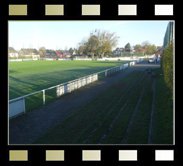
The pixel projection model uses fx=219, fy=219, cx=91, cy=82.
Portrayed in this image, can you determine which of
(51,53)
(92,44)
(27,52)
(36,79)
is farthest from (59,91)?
(51,53)

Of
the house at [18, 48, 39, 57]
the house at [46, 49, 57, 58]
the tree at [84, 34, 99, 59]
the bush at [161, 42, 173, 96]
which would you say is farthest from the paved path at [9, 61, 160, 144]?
the house at [46, 49, 57, 58]

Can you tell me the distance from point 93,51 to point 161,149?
1129 centimetres

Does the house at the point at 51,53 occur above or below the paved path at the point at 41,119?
above

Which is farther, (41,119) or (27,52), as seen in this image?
(27,52)

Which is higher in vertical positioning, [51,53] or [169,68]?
[51,53]

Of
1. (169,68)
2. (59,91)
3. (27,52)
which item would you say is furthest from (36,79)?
(27,52)

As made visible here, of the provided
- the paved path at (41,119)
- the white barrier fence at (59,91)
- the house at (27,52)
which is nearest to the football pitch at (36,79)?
the white barrier fence at (59,91)

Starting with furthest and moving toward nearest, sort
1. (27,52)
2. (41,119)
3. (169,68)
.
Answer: (27,52) < (169,68) < (41,119)

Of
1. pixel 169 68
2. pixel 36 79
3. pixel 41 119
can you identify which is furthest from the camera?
pixel 36 79

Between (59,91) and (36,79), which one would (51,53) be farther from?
(59,91)

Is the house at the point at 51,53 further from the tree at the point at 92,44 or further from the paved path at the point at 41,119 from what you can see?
the paved path at the point at 41,119

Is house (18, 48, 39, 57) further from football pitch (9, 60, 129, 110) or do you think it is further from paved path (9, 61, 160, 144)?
paved path (9, 61, 160, 144)

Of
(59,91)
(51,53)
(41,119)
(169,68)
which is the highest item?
(51,53)

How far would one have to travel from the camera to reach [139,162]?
3.99m
